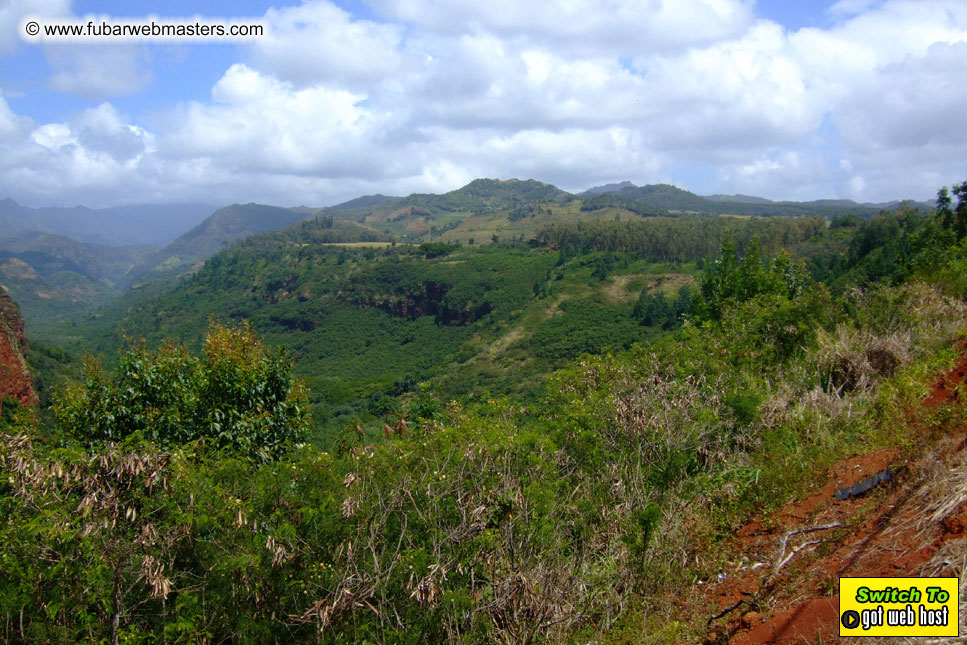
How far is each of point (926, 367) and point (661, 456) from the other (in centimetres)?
401

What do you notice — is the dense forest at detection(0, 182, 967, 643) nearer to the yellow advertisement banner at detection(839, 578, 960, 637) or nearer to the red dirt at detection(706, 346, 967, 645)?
the red dirt at detection(706, 346, 967, 645)

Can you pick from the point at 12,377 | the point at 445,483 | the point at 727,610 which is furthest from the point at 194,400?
the point at 12,377

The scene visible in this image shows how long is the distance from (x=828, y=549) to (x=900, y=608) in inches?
43.3

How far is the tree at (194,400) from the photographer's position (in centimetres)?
780

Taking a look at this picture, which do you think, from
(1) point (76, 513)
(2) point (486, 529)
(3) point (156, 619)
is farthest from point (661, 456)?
(1) point (76, 513)

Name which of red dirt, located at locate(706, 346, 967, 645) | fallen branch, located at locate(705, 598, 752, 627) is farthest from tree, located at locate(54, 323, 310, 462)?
red dirt, located at locate(706, 346, 967, 645)

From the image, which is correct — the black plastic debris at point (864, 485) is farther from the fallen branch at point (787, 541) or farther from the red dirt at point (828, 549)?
the fallen branch at point (787, 541)

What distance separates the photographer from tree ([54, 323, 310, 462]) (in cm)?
780

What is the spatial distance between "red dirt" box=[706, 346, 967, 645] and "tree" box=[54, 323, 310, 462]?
622cm

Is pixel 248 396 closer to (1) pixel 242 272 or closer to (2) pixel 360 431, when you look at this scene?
(2) pixel 360 431

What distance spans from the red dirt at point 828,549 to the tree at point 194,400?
245 inches

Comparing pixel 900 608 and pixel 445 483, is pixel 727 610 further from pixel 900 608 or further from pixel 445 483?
pixel 445 483

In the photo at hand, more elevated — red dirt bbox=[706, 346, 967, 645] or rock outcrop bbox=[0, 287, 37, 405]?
red dirt bbox=[706, 346, 967, 645]

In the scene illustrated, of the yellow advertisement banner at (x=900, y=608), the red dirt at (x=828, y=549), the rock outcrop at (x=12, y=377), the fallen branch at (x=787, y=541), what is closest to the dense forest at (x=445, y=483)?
the red dirt at (x=828, y=549)
